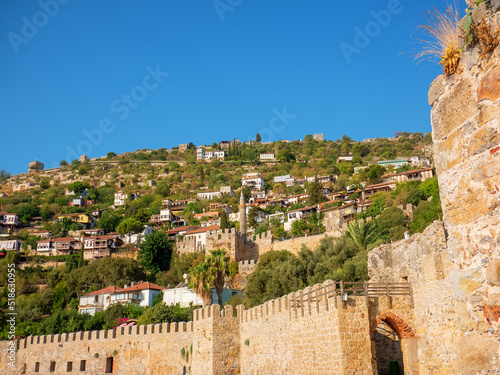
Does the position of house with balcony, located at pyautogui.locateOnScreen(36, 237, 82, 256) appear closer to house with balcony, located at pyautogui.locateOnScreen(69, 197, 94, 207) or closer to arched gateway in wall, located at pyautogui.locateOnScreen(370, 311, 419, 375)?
house with balcony, located at pyautogui.locateOnScreen(69, 197, 94, 207)

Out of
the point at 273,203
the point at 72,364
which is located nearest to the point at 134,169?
the point at 273,203

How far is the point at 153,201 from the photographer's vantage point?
11006 centimetres

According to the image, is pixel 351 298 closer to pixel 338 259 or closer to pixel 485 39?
pixel 485 39

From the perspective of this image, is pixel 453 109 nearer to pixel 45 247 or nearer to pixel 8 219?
pixel 45 247

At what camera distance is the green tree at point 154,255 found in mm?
62875

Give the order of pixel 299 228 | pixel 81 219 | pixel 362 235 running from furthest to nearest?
pixel 81 219 → pixel 299 228 → pixel 362 235

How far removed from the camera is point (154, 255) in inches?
2478

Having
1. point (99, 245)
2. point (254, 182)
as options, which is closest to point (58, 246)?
point (99, 245)

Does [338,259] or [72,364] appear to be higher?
[338,259]

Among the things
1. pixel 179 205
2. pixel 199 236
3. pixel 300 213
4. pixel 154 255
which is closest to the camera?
pixel 154 255

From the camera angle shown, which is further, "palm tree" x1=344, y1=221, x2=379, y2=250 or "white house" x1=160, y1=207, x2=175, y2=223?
"white house" x1=160, y1=207, x2=175, y2=223

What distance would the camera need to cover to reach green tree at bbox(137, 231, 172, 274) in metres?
62.9

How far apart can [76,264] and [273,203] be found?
40.3 metres

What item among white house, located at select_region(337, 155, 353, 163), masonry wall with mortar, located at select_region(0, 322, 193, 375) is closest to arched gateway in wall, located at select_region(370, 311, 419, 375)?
masonry wall with mortar, located at select_region(0, 322, 193, 375)
